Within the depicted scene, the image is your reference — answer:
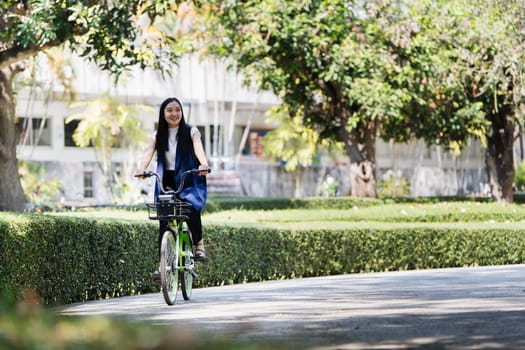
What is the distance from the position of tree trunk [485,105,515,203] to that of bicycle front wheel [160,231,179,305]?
92.9ft

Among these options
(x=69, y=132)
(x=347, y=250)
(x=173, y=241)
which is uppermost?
(x=69, y=132)

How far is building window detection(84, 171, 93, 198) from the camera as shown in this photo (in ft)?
201

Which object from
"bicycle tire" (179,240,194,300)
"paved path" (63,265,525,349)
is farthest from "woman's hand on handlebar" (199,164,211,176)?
"paved path" (63,265,525,349)

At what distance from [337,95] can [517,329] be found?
2866cm

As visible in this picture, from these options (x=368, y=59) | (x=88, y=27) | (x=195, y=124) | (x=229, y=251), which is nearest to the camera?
(x=229, y=251)

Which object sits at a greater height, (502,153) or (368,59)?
(368,59)

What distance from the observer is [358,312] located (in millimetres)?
8961

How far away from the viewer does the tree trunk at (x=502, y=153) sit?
38.2 meters

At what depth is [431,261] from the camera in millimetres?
19516

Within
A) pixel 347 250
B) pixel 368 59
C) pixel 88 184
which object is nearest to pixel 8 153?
pixel 347 250

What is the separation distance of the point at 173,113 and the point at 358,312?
119 inches

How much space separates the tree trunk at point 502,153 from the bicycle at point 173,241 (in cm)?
2803

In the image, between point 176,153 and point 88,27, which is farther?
point 88,27

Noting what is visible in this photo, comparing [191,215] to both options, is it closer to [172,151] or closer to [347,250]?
[172,151]
